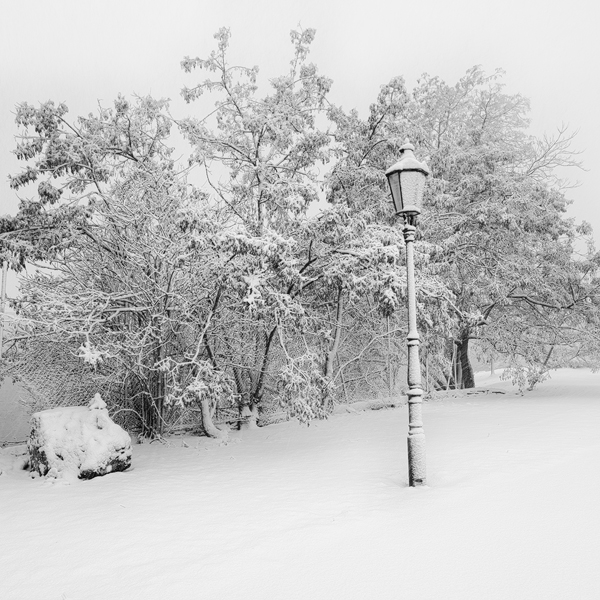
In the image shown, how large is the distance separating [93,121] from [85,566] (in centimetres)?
1009

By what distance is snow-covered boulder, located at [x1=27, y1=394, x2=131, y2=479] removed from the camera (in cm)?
760

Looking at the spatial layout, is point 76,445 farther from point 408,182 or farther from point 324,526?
point 408,182

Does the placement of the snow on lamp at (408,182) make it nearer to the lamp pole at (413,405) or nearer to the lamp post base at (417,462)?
the lamp pole at (413,405)

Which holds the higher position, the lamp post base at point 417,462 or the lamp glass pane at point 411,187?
the lamp glass pane at point 411,187

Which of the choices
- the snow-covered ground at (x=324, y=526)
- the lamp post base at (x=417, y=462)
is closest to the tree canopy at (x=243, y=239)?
the snow-covered ground at (x=324, y=526)

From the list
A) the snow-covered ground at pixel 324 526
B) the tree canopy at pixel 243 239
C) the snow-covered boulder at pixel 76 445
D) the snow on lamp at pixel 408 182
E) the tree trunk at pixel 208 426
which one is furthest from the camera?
the tree trunk at pixel 208 426

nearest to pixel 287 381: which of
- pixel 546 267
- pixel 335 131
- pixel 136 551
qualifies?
pixel 136 551

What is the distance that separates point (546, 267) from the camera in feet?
49.3

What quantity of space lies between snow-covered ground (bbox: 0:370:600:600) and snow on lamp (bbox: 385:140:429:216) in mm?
3502

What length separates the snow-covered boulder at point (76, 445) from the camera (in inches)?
299

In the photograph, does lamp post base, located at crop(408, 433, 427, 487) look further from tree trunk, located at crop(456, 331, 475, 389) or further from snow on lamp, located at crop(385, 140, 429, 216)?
tree trunk, located at crop(456, 331, 475, 389)

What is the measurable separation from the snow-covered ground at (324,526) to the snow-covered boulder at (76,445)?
0.92ft

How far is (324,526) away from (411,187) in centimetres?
424

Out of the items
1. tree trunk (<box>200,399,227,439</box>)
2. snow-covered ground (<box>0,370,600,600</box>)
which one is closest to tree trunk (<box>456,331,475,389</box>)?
snow-covered ground (<box>0,370,600,600</box>)
